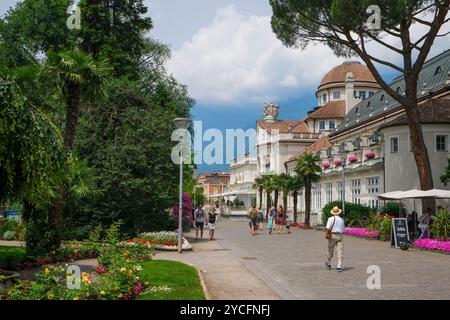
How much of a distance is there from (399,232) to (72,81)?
15.9m

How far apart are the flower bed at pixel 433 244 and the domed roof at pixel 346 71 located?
228 ft

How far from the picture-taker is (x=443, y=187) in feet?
→ 119

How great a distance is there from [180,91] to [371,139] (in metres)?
16.1

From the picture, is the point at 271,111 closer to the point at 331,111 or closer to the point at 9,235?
the point at 331,111

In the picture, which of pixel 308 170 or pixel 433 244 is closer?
pixel 433 244

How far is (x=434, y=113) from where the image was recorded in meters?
36.5

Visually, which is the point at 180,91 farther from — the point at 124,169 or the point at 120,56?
the point at 124,169

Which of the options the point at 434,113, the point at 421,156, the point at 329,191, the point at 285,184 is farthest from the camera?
the point at 285,184

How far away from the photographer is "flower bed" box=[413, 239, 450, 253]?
2238 cm

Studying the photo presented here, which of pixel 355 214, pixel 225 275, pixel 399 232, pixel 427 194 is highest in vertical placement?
pixel 427 194

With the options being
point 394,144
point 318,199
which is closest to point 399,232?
point 394,144

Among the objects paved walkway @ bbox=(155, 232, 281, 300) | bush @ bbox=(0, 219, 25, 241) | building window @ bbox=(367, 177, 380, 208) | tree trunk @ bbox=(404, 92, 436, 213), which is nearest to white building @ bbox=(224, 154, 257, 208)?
building window @ bbox=(367, 177, 380, 208)

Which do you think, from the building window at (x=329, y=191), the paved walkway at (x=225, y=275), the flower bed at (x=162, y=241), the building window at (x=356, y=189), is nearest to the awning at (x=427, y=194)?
the paved walkway at (x=225, y=275)
